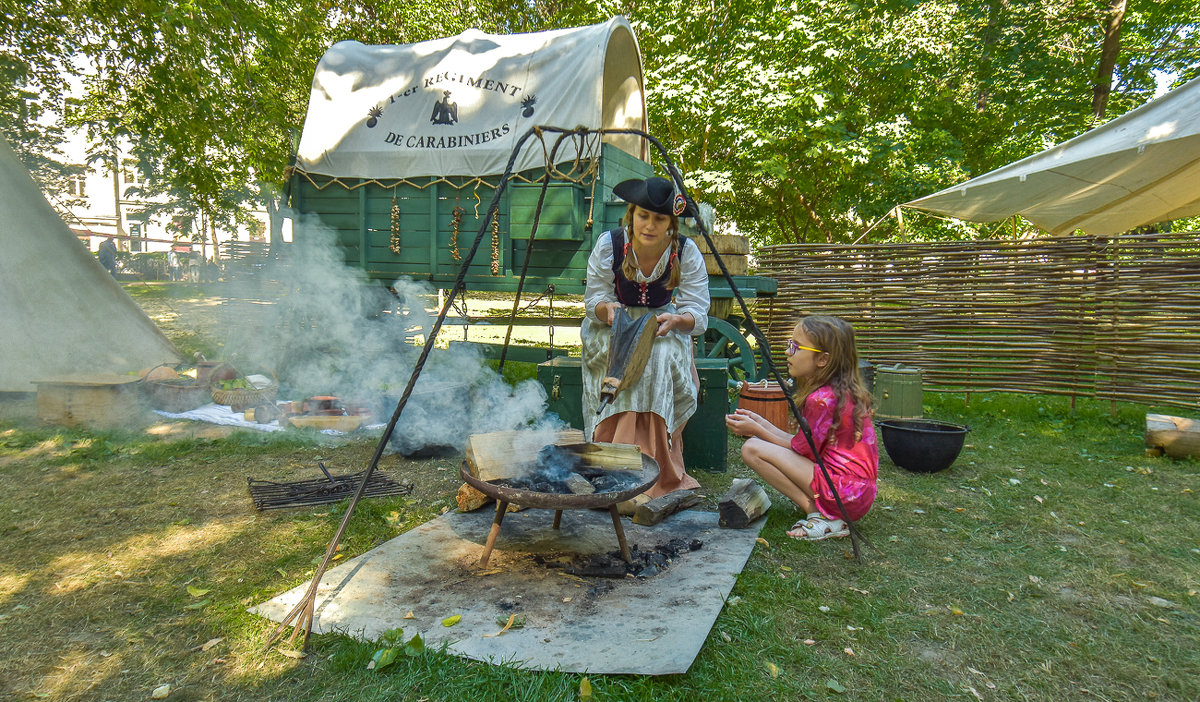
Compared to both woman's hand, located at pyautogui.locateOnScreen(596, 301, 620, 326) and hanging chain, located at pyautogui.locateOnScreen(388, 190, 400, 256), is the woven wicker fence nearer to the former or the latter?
hanging chain, located at pyautogui.locateOnScreen(388, 190, 400, 256)

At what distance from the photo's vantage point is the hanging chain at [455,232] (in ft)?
19.3

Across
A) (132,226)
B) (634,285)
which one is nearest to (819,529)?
(634,285)

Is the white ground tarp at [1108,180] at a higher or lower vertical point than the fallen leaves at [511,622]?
higher

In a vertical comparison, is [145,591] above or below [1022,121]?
below

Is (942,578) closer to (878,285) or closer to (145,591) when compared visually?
(145,591)

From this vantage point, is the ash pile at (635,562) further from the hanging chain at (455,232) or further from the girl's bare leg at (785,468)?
the hanging chain at (455,232)

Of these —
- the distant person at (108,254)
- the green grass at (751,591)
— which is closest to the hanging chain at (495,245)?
the green grass at (751,591)

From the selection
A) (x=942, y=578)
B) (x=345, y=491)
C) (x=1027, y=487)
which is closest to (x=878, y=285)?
(x=1027, y=487)

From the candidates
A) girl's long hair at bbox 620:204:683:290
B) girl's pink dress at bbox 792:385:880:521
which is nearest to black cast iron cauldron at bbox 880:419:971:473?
Answer: girl's pink dress at bbox 792:385:880:521

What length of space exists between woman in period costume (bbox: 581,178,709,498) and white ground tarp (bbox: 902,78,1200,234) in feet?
14.6

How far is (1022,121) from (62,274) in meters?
13.8

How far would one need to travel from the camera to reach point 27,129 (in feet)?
21.9

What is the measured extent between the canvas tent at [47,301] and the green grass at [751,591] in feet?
5.52

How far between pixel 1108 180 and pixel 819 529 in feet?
18.5
